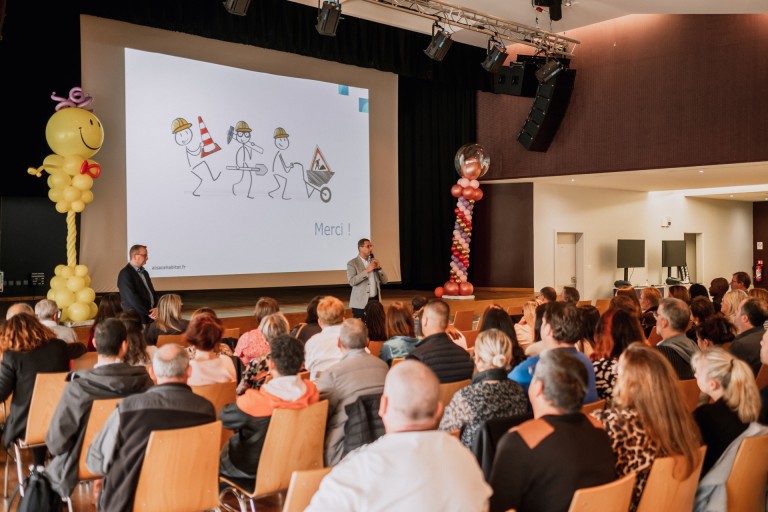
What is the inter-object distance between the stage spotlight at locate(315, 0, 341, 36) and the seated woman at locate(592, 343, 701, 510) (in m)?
6.78

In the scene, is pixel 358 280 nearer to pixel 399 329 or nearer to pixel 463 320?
pixel 463 320

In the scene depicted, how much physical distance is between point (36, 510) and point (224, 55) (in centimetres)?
777

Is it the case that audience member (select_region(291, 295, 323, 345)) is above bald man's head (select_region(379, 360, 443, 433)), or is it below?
below

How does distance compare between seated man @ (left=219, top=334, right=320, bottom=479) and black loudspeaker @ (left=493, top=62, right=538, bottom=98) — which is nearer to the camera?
seated man @ (left=219, top=334, right=320, bottom=479)

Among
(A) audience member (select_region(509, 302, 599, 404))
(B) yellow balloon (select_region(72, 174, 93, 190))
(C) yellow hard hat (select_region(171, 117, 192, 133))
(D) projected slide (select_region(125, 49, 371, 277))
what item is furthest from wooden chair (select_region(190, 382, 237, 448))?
(C) yellow hard hat (select_region(171, 117, 192, 133))

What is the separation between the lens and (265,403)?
3123 mm

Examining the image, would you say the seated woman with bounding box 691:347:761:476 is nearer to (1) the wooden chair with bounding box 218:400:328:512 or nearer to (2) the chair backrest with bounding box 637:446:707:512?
(2) the chair backrest with bounding box 637:446:707:512

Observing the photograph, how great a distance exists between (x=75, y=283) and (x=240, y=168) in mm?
2913

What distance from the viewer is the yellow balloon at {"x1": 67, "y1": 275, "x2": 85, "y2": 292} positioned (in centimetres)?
767

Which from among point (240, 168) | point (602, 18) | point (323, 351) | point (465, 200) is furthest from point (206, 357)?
point (602, 18)

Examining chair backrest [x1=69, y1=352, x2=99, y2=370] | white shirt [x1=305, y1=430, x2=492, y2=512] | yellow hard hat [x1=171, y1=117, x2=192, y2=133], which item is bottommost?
chair backrest [x1=69, y1=352, x2=99, y2=370]

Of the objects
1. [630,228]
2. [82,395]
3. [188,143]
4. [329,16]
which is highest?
[329,16]

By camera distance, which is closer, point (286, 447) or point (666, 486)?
point (666, 486)

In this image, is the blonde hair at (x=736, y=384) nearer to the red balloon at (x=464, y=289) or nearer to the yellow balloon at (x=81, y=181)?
the yellow balloon at (x=81, y=181)
